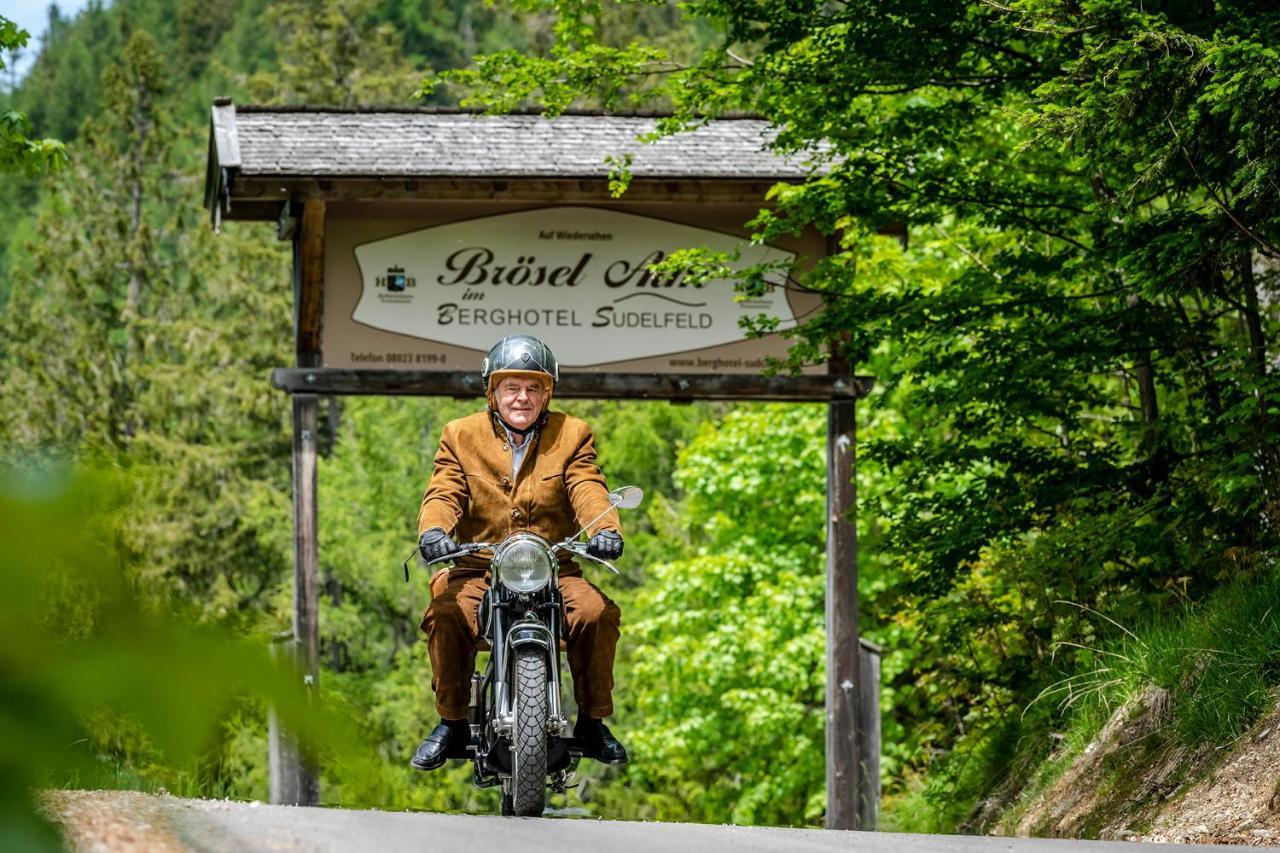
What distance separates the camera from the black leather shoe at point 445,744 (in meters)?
6.88

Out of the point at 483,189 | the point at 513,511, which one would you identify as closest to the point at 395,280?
the point at 483,189

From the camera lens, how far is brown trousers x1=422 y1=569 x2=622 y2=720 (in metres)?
6.92

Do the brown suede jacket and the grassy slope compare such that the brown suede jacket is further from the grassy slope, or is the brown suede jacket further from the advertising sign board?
the advertising sign board

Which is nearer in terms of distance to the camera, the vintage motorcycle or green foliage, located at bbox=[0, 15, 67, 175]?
the vintage motorcycle

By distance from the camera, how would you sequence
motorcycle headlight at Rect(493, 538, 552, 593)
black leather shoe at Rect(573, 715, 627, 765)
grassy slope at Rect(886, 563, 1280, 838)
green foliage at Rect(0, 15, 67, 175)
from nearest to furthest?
motorcycle headlight at Rect(493, 538, 552, 593) < black leather shoe at Rect(573, 715, 627, 765) < grassy slope at Rect(886, 563, 1280, 838) < green foliage at Rect(0, 15, 67, 175)

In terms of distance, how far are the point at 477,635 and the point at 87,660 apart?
6088 millimetres

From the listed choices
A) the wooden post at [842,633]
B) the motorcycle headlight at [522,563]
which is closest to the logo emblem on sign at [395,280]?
the wooden post at [842,633]

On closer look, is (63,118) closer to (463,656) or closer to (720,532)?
(720,532)

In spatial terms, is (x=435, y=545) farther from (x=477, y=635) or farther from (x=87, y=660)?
(x=87, y=660)

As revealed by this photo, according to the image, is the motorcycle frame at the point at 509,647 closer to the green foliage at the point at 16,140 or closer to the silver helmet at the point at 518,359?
the silver helmet at the point at 518,359

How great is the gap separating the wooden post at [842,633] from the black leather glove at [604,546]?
6.44 m

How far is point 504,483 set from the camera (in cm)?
719

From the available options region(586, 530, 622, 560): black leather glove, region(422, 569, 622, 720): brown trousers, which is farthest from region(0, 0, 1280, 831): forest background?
region(586, 530, 622, 560): black leather glove

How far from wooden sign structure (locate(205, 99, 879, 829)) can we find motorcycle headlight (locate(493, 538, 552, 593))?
21.2ft
